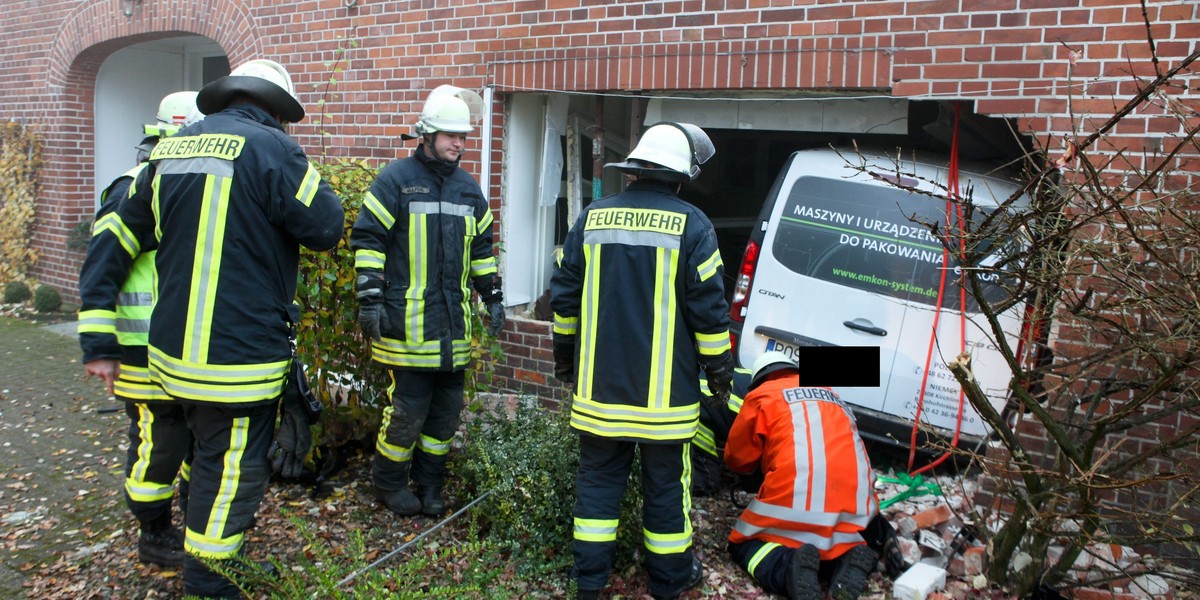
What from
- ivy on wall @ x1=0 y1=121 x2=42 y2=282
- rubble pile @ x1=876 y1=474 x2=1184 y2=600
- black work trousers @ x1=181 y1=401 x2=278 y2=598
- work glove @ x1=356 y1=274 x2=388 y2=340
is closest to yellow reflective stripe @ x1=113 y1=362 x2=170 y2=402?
black work trousers @ x1=181 y1=401 x2=278 y2=598

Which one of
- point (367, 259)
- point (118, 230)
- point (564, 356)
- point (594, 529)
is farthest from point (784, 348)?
point (118, 230)

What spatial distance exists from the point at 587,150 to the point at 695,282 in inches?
126

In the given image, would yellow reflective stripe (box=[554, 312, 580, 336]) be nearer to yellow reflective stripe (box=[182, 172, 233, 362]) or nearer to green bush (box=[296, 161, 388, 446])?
green bush (box=[296, 161, 388, 446])

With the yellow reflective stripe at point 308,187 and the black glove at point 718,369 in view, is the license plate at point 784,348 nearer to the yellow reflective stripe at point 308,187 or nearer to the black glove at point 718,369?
the black glove at point 718,369

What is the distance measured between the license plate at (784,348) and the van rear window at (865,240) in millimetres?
399

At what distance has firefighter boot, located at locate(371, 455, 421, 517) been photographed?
13.8 feet

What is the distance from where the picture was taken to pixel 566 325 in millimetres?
3801

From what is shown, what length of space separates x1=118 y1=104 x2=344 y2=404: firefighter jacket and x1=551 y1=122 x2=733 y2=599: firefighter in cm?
110

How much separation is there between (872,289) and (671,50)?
69.2 inches

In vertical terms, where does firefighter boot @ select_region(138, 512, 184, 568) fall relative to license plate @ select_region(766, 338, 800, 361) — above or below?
below

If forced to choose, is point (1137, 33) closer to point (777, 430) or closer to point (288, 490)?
point (777, 430)

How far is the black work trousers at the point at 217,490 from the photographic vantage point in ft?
10.3

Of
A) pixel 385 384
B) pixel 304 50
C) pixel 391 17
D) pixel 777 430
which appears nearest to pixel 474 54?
pixel 391 17

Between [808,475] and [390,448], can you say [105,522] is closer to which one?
[390,448]
